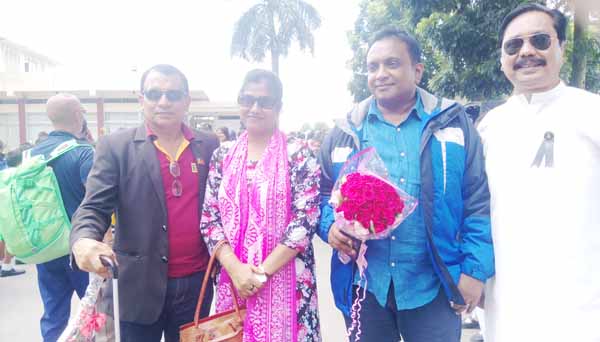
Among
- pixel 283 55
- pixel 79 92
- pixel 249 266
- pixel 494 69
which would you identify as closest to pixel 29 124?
pixel 79 92

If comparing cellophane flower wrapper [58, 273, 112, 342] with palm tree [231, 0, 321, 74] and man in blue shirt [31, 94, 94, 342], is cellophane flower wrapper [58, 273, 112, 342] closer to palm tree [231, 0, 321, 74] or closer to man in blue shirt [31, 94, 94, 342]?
man in blue shirt [31, 94, 94, 342]

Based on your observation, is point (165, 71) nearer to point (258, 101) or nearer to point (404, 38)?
point (258, 101)

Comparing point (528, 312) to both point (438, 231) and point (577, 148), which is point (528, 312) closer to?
point (438, 231)

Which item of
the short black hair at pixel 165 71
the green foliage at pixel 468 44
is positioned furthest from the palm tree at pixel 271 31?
Answer: the short black hair at pixel 165 71

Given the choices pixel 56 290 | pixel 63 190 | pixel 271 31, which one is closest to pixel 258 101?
pixel 63 190

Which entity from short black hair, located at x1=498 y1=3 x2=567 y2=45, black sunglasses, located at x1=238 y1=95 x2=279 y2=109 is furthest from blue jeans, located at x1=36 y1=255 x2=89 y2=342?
short black hair, located at x1=498 y1=3 x2=567 y2=45

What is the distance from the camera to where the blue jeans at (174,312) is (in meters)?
2.48

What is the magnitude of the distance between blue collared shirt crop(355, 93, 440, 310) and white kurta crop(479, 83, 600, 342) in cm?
35

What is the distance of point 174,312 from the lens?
251 centimetres

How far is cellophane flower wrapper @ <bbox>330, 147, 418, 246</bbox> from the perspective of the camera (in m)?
2.03

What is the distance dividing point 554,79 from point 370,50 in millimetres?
906

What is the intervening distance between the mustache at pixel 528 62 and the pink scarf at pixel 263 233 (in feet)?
4.21

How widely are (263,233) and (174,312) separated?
27.1 inches

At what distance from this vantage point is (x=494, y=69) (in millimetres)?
8297
